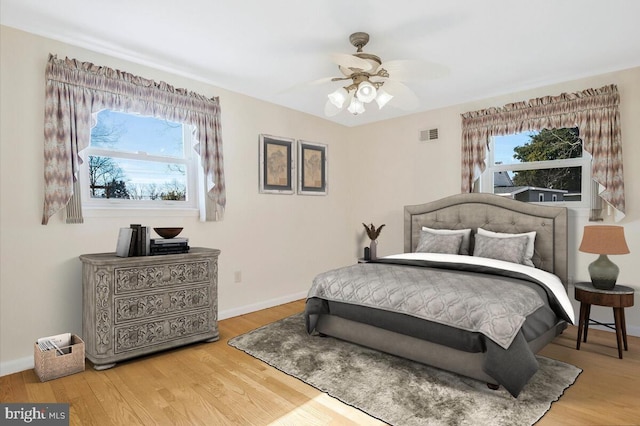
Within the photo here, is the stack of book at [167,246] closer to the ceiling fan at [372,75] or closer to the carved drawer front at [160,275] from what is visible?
the carved drawer front at [160,275]

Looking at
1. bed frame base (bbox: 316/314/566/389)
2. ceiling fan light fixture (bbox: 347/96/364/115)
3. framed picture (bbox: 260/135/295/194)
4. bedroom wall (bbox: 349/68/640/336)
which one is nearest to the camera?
bed frame base (bbox: 316/314/566/389)

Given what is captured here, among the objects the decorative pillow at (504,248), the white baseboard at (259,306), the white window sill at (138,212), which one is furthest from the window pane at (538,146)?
the white window sill at (138,212)

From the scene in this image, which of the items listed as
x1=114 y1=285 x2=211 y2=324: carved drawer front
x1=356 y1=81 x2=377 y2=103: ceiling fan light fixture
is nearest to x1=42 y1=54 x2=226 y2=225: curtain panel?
x1=114 y1=285 x2=211 y2=324: carved drawer front

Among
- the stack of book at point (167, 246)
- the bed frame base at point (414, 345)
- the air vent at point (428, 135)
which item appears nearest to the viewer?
the bed frame base at point (414, 345)

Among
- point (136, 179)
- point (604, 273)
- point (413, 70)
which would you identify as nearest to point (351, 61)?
point (413, 70)

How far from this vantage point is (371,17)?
249 cm

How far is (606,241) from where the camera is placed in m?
2.93

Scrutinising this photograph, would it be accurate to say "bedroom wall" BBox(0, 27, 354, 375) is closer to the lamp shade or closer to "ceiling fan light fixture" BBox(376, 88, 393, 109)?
"ceiling fan light fixture" BBox(376, 88, 393, 109)

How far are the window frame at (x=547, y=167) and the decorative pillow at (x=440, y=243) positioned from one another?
32.8 inches

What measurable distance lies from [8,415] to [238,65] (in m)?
2.96

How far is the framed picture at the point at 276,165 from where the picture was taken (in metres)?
4.32

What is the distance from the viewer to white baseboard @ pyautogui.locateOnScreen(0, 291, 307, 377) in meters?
2.56

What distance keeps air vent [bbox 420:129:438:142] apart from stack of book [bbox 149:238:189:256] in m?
3.16

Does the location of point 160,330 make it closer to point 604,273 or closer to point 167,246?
point 167,246
